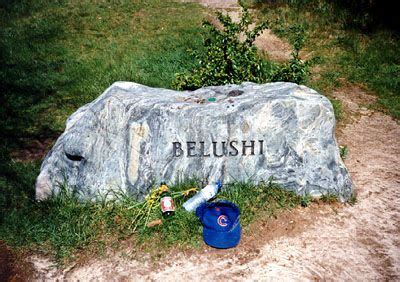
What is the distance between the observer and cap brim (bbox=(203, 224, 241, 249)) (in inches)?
189

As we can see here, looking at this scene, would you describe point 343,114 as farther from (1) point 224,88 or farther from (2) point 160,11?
(2) point 160,11

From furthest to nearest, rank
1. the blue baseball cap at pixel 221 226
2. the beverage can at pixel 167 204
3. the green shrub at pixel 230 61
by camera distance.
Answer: the green shrub at pixel 230 61, the beverage can at pixel 167 204, the blue baseball cap at pixel 221 226

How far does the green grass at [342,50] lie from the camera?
8.92m

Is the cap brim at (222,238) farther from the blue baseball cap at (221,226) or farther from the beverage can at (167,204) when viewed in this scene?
the beverage can at (167,204)

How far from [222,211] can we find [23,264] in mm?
2485

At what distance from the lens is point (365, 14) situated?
38.4ft

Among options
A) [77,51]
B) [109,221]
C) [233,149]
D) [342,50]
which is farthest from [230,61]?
[77,51]

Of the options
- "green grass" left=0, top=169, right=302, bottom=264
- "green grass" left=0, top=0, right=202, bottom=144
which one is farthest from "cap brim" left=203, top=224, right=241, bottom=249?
"green grass" left=0, top=0, right=202, bottom=144

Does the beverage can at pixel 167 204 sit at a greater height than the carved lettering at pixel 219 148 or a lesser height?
lesser

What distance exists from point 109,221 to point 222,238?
5.08ft

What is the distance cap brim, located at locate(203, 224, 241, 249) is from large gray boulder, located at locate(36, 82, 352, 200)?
0.92 m

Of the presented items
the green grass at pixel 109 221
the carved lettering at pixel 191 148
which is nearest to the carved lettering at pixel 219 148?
the carved lettering at pixel 191 148

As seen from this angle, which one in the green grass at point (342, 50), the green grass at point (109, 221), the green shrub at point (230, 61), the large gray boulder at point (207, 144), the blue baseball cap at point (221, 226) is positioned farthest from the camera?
the green grass at point (342, 50)

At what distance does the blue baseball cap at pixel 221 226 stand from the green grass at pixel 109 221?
0.23 metres
